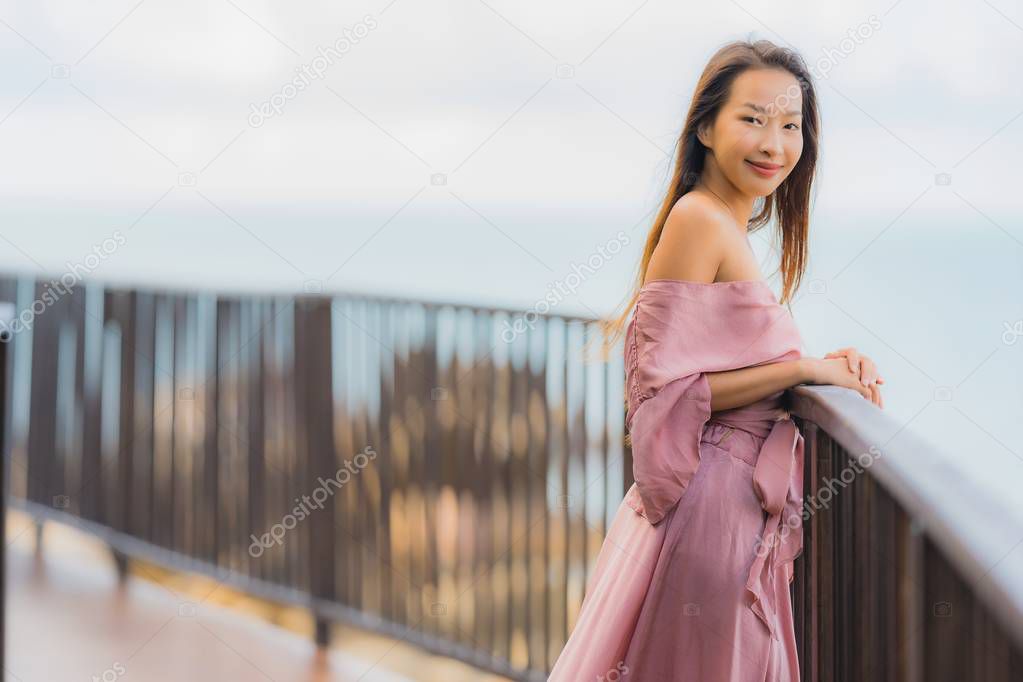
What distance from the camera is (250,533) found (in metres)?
3.75

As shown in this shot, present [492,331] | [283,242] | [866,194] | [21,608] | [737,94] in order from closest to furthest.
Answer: [737,94]
[492,331]
[21,608]
[283,242]
[866,194]

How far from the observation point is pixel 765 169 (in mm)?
1805

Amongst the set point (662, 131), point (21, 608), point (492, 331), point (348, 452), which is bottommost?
→ point (21, 608)

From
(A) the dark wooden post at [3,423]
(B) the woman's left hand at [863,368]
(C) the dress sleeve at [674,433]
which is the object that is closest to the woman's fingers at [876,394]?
(B) the woman's left hand at [863,368]

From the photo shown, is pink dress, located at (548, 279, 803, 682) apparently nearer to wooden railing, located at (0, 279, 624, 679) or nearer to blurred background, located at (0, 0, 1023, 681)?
blurred background, located at (0, 0, 1023, 681)

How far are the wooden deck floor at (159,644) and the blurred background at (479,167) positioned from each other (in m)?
0.02

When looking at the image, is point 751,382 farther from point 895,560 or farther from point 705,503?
point 895,560

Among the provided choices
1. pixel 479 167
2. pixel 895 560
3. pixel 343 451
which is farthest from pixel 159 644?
pixel 479 167

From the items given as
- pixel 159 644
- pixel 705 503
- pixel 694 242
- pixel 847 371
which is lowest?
pixel 159 644

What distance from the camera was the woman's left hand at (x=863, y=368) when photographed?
1.65 m

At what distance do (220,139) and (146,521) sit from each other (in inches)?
592

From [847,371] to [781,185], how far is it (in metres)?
0.46

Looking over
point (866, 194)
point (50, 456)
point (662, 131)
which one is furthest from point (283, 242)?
point (662, 131)

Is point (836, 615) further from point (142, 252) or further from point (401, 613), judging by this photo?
point (142, 252)
